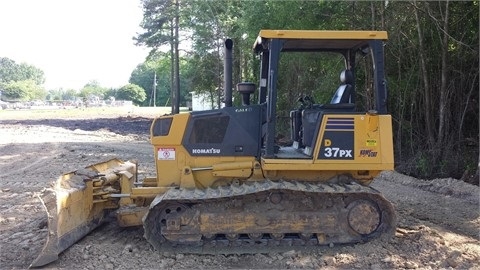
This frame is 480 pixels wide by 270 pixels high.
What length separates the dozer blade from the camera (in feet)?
16.9

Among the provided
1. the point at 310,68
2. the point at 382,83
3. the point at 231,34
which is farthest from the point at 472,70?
the point at 231,34

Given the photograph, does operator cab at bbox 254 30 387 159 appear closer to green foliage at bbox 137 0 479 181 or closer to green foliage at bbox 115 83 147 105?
green foliage at bbox 137 0 479 181

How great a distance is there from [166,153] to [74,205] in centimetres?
122

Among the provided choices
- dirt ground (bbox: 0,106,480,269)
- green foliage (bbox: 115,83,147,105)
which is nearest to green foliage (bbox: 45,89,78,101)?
green foliage (bbox: 115,83,147,105)

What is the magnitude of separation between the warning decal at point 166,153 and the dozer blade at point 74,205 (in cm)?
76

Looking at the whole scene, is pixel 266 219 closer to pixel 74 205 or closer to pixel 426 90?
pixel 74 205

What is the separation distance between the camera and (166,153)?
5.92 m

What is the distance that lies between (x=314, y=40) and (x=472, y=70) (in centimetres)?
726

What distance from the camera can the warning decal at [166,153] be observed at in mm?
5914

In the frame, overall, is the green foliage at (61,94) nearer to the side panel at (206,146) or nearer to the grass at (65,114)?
the grass at (65,114)

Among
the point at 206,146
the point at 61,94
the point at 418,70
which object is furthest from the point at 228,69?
the point at 61,94

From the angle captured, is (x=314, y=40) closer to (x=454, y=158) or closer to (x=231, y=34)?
(x=454, y=158)

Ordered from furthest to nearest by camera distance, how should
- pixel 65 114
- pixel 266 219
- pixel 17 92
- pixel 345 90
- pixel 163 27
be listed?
pixel 17 92, pixel 65 114, pixel 163 27, pixel 345 90, pixel 266 219

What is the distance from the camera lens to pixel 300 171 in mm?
5719
